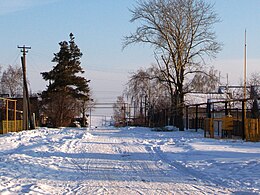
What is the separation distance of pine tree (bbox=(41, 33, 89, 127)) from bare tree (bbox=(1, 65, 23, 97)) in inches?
785

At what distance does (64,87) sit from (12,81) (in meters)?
24.8

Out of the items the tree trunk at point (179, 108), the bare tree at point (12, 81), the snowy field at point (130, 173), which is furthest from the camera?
the bare tree at point (12, 81)

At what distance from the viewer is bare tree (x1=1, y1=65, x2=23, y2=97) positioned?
94.4m

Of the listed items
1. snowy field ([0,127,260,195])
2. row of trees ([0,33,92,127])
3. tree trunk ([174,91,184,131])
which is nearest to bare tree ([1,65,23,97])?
row of trees ([0,33,92,127])

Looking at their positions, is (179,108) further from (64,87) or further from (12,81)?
(12,81)

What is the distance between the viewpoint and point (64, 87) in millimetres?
74062

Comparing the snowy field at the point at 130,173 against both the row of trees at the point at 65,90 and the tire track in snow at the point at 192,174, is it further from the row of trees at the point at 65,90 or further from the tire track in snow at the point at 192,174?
the row of trees at the point at 65,90

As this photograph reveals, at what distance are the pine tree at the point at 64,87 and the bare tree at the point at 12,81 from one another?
65.5 ft

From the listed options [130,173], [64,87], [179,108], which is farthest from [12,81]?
[130,173]

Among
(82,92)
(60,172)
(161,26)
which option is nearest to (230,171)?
(60,172)

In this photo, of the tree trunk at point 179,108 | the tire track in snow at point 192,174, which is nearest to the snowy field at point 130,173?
Answer: the tire track in snow at point 192,174

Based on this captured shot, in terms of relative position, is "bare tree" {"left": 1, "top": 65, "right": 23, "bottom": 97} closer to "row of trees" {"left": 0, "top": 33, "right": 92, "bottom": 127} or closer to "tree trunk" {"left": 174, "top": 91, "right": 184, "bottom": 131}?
"row of trees" {"left": 0, "top": 33, "right": 92, "bottom": 127}

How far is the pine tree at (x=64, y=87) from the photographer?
2692 inches

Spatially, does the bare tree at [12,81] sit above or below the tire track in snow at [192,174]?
above
